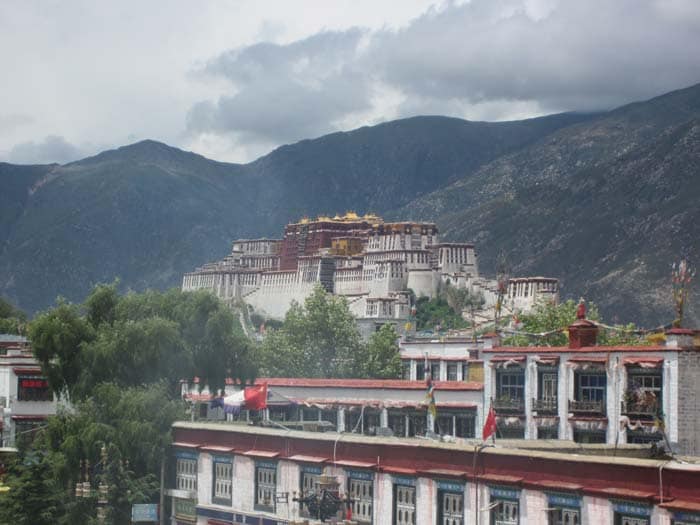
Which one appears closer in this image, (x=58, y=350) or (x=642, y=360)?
(x=642, y=360)

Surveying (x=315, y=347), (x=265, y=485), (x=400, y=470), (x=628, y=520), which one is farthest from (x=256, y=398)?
(x=315, y=347)

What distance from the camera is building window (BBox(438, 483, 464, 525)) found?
3897cm

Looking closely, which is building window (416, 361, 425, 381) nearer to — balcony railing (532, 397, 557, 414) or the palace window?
balcony railing (532, 397, 557, 414)

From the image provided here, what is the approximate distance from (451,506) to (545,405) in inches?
614

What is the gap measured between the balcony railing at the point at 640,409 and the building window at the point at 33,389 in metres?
26.2

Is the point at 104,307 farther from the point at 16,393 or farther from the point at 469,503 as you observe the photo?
the point at 469,503

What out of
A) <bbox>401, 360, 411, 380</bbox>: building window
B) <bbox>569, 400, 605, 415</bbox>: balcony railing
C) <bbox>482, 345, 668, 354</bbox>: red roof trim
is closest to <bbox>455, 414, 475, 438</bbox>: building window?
<bbox>482, 345, 668, 354</bbox>: red roof trim

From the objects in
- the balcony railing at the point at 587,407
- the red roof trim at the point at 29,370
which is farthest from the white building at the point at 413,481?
the red roof trim at the point at 29,370

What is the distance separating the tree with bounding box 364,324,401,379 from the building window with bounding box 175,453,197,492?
46.3 metres

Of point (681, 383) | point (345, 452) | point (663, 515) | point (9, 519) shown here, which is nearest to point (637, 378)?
point (681, 383)

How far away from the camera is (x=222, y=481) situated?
49312 mm

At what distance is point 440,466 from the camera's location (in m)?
39.9

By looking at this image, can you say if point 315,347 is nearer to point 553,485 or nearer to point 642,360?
point 642,360

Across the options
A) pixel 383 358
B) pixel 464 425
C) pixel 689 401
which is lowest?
pixel 464 425
